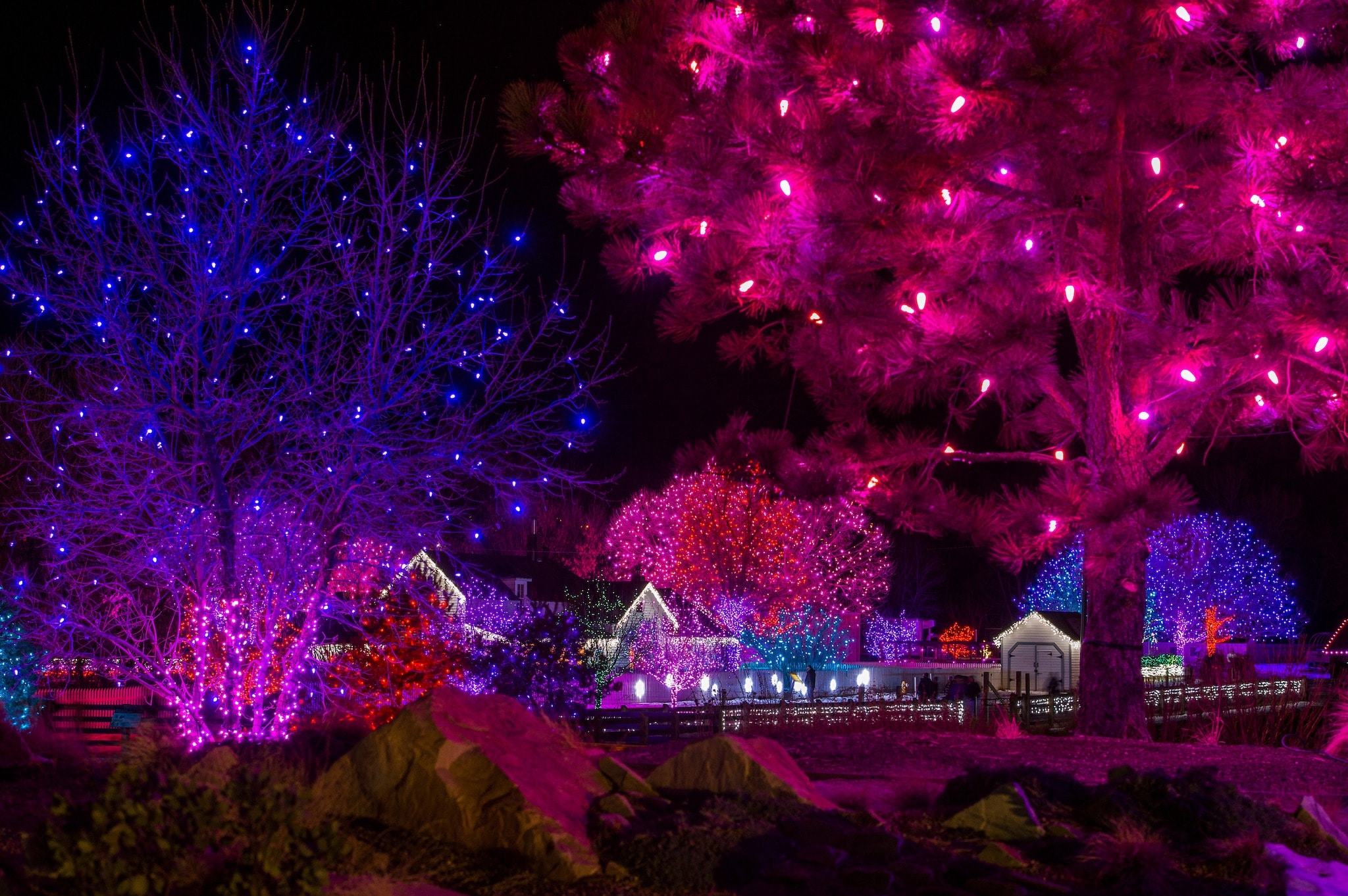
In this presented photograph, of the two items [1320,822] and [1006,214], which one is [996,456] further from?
[1320,822]

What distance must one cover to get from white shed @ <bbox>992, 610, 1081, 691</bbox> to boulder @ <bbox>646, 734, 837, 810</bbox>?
119 feet

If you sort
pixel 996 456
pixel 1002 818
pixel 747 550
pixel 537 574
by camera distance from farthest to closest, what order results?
pixel 537 574, pixel 747 550, pixel 996 456, pixel 1002 818

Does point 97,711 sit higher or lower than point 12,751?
lower

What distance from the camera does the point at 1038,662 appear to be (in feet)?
138

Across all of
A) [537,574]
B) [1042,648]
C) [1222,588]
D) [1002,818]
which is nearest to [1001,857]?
[1002,818]

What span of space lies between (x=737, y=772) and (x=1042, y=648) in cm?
3890

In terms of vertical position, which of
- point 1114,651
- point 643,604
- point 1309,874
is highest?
point 643,604

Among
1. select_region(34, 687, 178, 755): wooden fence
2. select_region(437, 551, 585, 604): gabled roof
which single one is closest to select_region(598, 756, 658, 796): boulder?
select_region(34, 687, 178, 755): wooden fence

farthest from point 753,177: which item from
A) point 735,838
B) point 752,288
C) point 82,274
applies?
point 735,838

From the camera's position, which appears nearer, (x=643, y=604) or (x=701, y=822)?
(x=701, y=822)

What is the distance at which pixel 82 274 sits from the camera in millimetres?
8203

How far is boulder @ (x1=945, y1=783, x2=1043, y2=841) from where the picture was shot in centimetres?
534

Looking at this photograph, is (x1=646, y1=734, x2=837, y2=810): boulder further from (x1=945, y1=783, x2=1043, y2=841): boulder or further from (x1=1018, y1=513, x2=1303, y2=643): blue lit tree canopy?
(x1=1018, y1=513, x2=1303, y2=643): blue lit tree canopy

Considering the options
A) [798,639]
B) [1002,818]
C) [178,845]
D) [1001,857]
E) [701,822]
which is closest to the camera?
[178,845]
